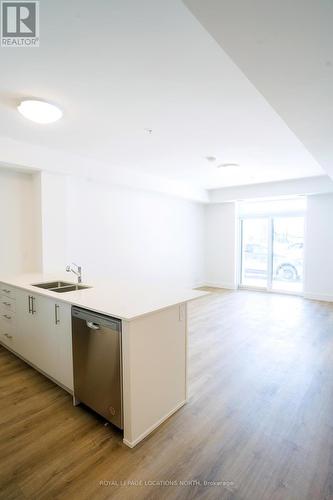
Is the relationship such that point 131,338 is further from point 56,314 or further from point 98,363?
point 56,314

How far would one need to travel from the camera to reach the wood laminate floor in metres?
1.54

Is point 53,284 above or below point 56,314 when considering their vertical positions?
above

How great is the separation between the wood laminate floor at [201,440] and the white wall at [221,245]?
14.4 ft

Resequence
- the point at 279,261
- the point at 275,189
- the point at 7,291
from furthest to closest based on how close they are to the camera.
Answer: the point at 279,261 < the point at 275,189 < the point at 7,291

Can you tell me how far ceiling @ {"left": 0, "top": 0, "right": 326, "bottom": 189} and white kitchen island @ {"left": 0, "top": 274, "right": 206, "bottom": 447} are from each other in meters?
1.76

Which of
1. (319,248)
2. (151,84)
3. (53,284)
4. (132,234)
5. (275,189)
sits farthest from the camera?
(275,189)

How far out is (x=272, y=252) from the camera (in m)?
7.07

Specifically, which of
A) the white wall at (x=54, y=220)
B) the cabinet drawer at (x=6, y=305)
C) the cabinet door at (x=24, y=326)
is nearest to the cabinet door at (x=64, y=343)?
the cabinet door at (x=24, y=326)

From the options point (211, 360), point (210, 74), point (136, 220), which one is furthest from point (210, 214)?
point (210, 74)

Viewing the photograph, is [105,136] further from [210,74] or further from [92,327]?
[92,327]

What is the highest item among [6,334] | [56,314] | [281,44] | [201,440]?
[281,44]

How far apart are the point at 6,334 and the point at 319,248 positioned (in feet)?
21.2

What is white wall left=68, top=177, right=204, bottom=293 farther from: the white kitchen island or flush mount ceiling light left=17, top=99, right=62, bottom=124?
flush mount ceiling light left=17, top=99, right=62, bottom=124

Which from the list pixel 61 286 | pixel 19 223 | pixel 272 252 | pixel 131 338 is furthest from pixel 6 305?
pixel 272 252
